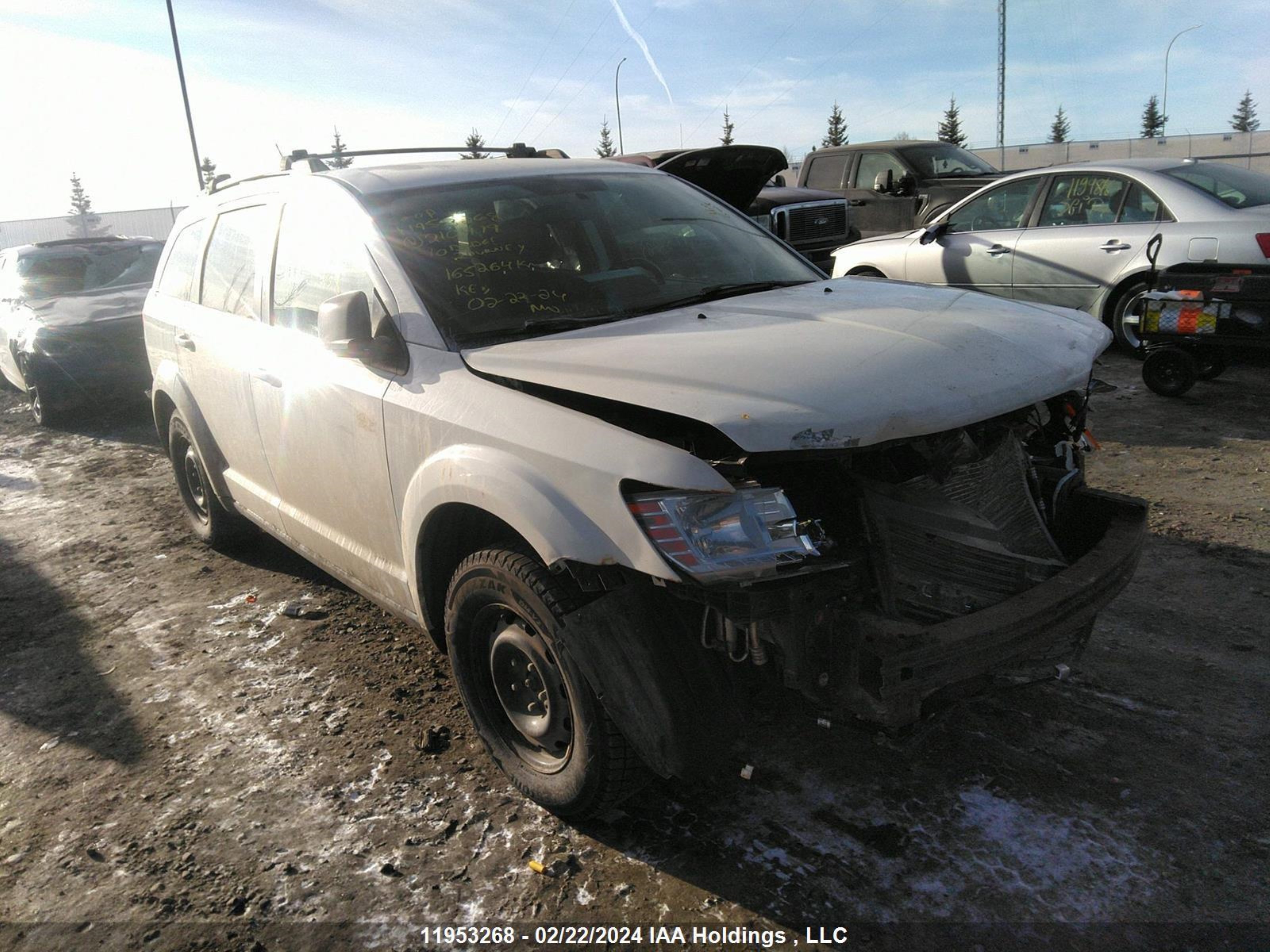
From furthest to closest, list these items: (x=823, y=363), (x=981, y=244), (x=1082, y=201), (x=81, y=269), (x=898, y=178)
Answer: (x=898, y=178), (x=81, y=269), (x=981, y=244), (x=1082, y=201), (x=823, y=363)

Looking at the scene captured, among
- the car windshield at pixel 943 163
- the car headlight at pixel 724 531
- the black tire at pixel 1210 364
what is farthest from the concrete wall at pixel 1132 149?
the car headlight at pixel 724 531

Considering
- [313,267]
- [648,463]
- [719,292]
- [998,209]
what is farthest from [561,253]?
[998,209]

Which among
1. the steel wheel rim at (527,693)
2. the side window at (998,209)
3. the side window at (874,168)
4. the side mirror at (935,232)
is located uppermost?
the side window at (874,168)

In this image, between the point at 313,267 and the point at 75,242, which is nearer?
the point at 313,267

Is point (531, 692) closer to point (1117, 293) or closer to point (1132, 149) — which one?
point (1117, 293)

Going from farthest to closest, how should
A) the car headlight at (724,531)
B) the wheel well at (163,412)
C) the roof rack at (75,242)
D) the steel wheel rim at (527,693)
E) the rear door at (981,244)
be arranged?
the roof rack at (75,242) → the rear door at (981,244) → the wheel well at (163,412) → the steel wheel rim at (527,693) → the car headlight at (724,531)

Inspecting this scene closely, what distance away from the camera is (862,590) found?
2.34 m

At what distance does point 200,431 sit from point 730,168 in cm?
385

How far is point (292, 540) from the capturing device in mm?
3848

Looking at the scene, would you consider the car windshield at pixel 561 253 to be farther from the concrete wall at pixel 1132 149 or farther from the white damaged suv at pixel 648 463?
the concrete wall at pixel 1132 149

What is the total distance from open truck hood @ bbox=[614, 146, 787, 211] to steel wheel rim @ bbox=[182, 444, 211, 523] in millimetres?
3332

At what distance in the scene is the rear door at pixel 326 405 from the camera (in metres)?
3.03

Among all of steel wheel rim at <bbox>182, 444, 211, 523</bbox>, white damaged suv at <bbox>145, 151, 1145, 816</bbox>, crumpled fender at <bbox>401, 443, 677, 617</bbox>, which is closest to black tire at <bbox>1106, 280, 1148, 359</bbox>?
white damaged suv at <bbox>145, 151, 1145, 816</bbox>

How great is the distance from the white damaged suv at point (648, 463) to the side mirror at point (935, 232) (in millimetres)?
5141
